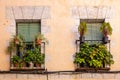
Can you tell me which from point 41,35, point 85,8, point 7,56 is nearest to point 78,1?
point 85,8

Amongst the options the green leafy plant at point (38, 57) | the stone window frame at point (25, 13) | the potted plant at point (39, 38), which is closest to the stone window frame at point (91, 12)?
the stone window frame at point (25, 13)

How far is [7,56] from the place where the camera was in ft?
45.9

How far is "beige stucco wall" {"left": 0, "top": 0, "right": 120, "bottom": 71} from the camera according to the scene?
13945 millimetres

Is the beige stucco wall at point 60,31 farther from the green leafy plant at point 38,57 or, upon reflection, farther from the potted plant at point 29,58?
the potted plant at point 29,58

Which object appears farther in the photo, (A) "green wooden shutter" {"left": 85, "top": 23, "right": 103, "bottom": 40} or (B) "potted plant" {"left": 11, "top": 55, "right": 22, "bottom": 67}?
(A) "green wooden shutter" {"left": 85, "top": 23, "right": 103, "bottom": 40}

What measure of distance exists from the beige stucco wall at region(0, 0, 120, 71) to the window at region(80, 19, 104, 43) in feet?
0.96

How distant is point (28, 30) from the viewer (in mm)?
14203

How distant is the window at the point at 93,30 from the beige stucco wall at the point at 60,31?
0.29 m

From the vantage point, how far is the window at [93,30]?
14164mm

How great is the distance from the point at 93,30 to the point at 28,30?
58.5 inches

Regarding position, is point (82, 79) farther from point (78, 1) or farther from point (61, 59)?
point (78, 1)

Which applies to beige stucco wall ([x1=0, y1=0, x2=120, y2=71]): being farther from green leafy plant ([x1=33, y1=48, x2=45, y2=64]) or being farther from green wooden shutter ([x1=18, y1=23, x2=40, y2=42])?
green wooden shutter ([x1=18, y1=23, x2=40, y2=42])

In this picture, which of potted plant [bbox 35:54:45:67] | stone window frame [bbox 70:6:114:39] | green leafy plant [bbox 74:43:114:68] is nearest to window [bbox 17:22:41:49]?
potted plant [bbox 35:54:45:67]

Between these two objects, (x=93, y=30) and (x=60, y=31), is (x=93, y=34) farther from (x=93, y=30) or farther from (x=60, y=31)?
(x=60, y=31)
